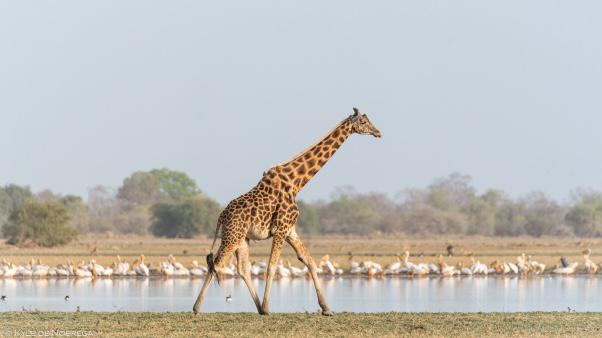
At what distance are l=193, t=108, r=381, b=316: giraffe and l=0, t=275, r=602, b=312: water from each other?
11.3ft

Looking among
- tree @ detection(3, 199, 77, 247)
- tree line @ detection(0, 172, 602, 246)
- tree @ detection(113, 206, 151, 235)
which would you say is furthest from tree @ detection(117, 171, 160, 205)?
tree @ detection(3, 199, 77, 247)

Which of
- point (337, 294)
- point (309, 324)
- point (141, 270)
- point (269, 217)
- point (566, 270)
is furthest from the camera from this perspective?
point (566, 270)

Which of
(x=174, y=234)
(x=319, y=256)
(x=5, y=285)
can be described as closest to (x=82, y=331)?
(x=5, y=285)

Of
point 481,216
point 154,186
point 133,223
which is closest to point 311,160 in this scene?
point 133,223

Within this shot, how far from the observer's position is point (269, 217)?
637 inches

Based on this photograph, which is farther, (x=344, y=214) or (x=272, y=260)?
(x=344, y=214)

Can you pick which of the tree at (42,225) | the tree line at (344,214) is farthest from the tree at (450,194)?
the tree at (42,225)

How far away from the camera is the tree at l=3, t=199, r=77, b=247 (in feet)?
166

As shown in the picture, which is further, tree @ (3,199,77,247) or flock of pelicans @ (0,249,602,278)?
tree @ (3,199,77,247)

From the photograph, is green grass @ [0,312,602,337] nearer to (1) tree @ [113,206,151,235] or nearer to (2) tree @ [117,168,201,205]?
(1) tree @ [113,206,151,235]

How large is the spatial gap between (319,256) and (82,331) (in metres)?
29.5

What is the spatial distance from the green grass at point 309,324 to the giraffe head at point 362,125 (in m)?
2.56

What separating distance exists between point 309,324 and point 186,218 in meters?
59.5

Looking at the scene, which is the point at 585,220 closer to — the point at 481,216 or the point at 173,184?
the point at 481,216
